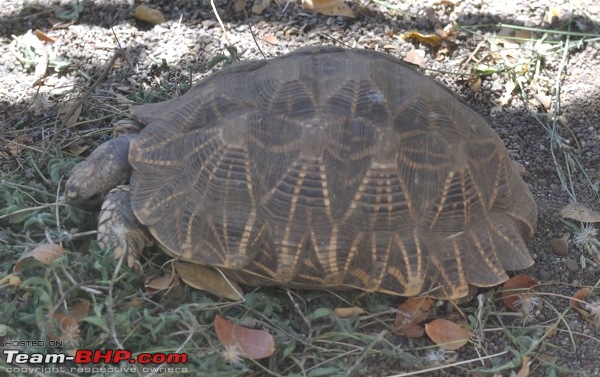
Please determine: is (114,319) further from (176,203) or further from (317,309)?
(317,309)

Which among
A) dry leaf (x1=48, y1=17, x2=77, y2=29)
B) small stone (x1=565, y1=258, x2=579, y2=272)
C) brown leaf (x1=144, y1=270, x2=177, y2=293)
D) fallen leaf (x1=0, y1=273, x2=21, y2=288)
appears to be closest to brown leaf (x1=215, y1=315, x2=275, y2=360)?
brown leaf (x1=144, y1=270, x2=177, y2=293)

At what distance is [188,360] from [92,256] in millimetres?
638

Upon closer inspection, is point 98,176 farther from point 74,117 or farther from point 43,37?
point 43,37

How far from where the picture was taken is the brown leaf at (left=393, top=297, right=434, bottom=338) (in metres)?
3.05

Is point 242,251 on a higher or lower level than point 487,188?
lower

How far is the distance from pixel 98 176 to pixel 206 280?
Answer: 2.26ft

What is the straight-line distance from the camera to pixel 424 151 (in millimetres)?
2992

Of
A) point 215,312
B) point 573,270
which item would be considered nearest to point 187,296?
point 215,312

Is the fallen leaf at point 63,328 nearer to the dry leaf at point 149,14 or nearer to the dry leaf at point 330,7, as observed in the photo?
the dry leaf at point 149,14

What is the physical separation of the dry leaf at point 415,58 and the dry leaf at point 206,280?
6.54 feet

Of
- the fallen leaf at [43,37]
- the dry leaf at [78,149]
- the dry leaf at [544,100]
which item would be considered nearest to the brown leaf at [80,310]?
the dry leaf at [78,149]

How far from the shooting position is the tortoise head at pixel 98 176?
127 inches

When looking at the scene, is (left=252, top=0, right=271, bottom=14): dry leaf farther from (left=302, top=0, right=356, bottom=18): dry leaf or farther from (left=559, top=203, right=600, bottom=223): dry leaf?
(left=559, top=203, right=600, bottom=223): dry leaf

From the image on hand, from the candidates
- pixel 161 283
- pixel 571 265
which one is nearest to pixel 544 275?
pixel 571 265
